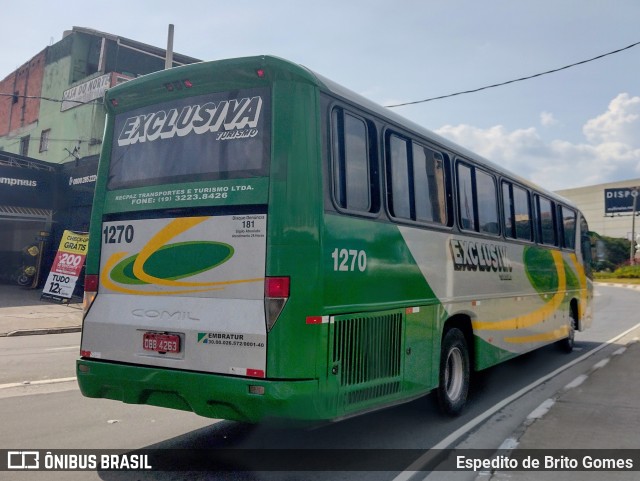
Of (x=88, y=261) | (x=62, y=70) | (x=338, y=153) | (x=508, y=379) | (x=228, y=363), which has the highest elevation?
(x=62, y=70)

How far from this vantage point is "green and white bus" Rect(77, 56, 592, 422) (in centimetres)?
461

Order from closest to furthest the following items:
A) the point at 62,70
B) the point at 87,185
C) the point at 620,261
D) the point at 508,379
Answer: the point at 508,379
the point at 87,185
the point at 62,70
the point at 620,261

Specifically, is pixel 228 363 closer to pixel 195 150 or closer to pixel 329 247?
pixel 329 247

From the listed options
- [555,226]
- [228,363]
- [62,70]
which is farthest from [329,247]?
[62,70]

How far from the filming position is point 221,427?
6238 mm

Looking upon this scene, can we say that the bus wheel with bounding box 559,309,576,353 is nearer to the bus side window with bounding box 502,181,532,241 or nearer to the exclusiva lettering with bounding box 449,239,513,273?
the bus side window with bounding box 502,181,532,241

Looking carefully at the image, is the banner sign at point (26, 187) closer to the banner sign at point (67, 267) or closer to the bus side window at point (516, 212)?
the banner sign at point (67, 267)

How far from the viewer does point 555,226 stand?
449 inches

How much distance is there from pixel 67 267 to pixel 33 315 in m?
3.04

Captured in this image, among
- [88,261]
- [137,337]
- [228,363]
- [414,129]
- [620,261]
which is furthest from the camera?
[620,261]

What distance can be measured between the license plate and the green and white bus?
1cm

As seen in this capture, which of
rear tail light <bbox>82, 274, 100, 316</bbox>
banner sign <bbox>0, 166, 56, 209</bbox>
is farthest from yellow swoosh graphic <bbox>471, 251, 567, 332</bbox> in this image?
banner sign <bbox>0, 166, 56, 209</bbox>

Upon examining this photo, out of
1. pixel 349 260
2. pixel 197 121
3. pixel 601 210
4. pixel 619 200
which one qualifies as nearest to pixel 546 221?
pixel 349 260

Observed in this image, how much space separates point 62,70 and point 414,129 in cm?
2997
